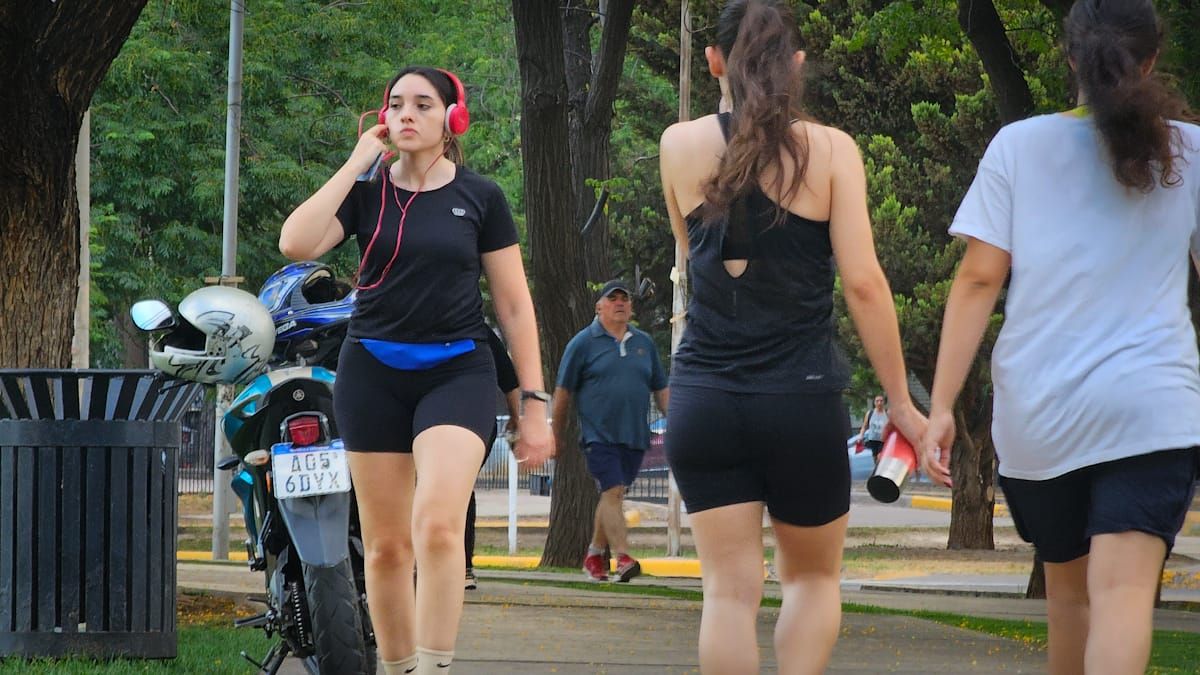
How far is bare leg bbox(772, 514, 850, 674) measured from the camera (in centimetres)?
445

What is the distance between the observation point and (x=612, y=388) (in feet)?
40.7

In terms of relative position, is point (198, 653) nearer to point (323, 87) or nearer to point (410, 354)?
point (410, 354)

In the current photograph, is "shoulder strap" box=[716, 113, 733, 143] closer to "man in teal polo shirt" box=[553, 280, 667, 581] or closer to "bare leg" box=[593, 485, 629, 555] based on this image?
"man in teal polo shirt" box=[553, 280, 667, 581]

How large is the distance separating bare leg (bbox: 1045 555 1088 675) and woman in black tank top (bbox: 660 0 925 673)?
0.50 metres

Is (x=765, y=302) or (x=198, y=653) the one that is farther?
(x=198, y=653)

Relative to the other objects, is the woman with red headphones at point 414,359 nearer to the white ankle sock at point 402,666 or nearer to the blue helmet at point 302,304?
the white ankle sock at point 402,666

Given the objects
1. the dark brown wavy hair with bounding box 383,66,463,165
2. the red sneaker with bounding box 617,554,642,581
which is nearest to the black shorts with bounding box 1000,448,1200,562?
the dark brown wavy hair with bounding box 383,66,463,165

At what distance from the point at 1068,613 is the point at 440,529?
1.73 meters

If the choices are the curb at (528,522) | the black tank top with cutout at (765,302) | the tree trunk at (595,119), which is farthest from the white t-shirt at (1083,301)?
the curb at (528,522)

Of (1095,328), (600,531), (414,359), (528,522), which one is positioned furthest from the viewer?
(528,522)

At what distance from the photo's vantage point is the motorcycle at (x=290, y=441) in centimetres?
584

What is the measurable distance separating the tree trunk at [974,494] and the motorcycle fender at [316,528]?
58.6 feet

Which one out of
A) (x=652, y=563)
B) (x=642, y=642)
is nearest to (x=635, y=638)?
(x=642, y=642)

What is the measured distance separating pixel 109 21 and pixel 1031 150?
5.56 m
